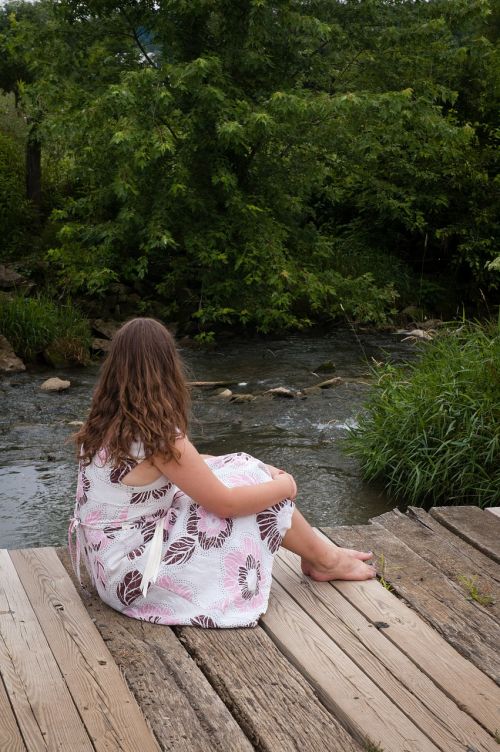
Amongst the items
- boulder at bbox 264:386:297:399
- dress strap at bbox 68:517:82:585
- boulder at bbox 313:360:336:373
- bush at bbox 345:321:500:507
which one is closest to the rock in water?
boulder at bbox 264:386:297:399

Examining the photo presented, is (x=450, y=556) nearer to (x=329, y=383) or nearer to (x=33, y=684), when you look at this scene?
(x=33, y=684)

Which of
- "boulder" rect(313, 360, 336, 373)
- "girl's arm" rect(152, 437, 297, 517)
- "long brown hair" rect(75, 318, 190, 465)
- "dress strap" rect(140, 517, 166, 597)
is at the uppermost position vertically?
"long brown hair" rect(75, 318, 190, 465)

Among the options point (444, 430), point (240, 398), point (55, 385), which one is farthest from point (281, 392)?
point (444, 430)

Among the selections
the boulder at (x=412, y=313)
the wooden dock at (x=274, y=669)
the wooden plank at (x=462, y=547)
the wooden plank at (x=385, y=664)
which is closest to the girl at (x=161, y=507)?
the wooden dock at (x=274, y=669)

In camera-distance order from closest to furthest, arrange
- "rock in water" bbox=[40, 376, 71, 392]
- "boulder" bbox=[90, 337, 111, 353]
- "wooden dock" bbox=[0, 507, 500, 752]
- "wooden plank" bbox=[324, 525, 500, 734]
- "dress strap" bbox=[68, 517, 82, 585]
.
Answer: "wooden dock" bbox=[0, 507, 500, 752], "wooden plank" bbox=[324, 525, 500, 734], "dress strap" bbox=[68, 517, 82, 585], "rock in water" bbox=[40, 376, 71, 392], "boulder" bbox=[90, 337, 111, 353]

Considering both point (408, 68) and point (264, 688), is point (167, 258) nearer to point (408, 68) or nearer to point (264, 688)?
point (408, 68)

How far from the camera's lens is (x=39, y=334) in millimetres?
9242

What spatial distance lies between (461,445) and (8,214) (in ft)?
26.8

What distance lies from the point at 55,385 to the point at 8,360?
924 mm

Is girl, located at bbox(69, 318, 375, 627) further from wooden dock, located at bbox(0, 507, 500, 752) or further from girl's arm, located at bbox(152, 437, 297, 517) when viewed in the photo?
wooden dock, located at bbox(0, 507, 500, 752)

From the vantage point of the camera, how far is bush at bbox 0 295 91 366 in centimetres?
917

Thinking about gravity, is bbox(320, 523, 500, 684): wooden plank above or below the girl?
below

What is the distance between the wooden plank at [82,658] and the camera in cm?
222

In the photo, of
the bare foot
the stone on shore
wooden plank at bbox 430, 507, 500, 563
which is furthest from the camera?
the stone on shore
